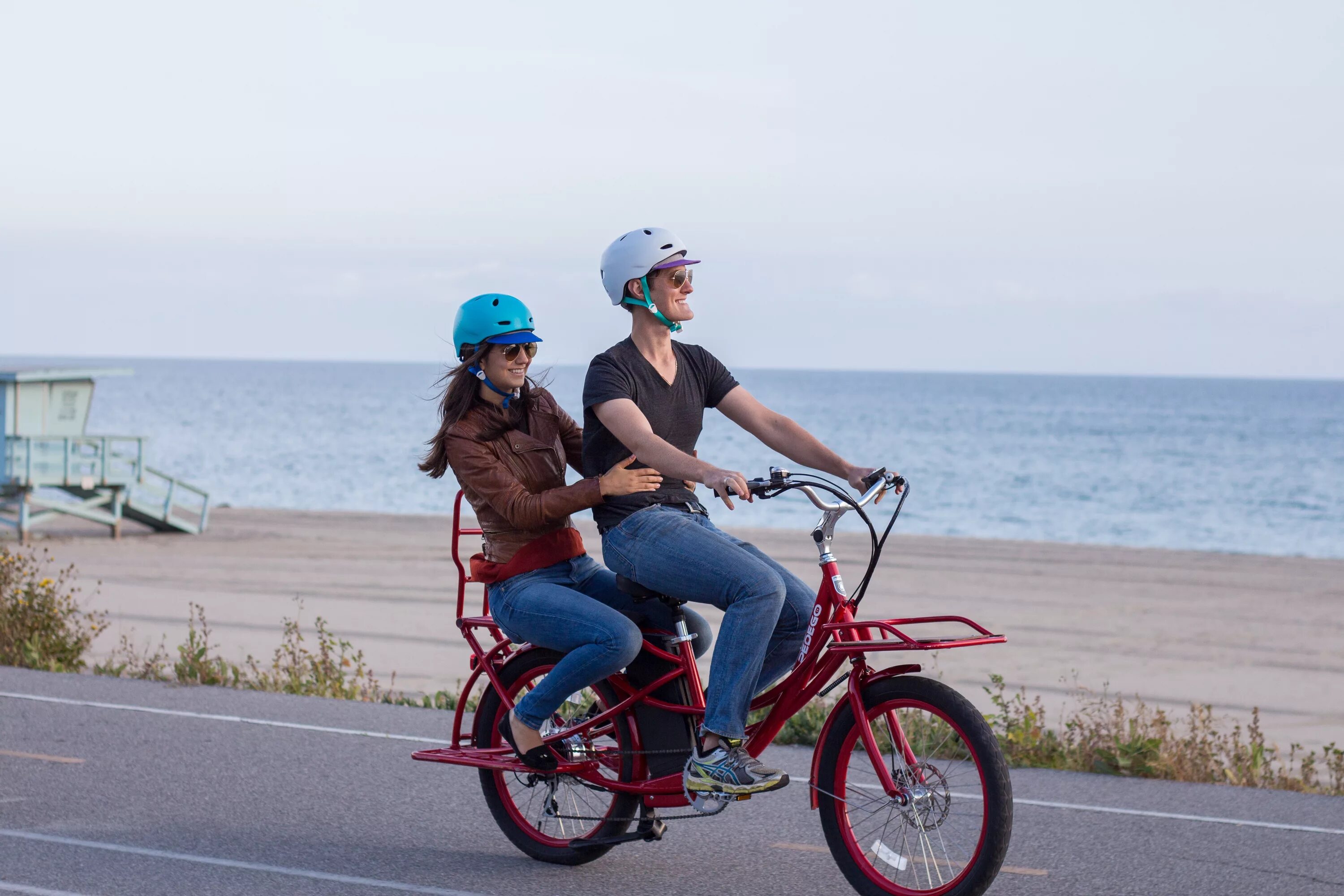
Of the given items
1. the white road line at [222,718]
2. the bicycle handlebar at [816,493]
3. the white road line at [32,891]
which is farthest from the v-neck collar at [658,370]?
the white road line at [222,718]

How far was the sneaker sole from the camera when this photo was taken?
16.7 ft

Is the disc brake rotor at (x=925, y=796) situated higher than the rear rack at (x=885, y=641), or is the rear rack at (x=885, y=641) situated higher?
the rear rack at (x=885, y=641)

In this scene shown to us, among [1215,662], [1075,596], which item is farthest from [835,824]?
[1075,596]

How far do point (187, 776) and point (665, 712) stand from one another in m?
2.92

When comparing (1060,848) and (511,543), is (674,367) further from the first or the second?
(1060,848)

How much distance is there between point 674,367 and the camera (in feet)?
18.4

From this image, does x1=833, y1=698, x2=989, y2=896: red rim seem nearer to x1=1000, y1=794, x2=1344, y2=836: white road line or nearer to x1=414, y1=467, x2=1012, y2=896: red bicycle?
x1=414, y1=467, x2=1012, y2=896: red bicycle

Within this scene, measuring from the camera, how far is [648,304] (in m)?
5.46

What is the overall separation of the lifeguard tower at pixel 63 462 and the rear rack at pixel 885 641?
70.6 ft

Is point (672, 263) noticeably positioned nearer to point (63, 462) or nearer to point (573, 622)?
point (573, 622)

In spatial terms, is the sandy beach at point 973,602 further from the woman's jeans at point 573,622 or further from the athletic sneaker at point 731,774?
the athletic sneaker at point 731,774

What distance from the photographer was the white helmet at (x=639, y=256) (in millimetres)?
5438

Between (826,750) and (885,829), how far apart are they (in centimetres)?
33

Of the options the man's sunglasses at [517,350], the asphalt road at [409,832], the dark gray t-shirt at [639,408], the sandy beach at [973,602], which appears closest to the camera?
the dark gray t-shirt at [639,408]
